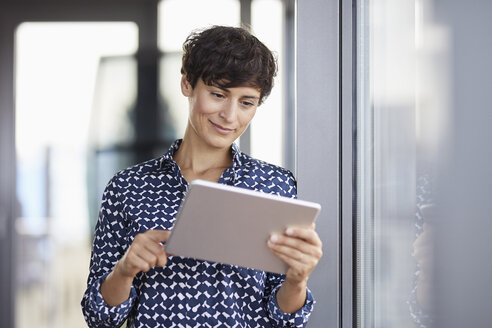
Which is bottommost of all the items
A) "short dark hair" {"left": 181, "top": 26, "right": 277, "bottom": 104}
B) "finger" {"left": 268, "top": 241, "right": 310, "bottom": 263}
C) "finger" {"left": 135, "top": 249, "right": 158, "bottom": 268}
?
"finger" {"left": 135, "top": 249, "right": 158, "bottom": 268}

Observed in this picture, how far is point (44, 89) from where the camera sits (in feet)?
9.86

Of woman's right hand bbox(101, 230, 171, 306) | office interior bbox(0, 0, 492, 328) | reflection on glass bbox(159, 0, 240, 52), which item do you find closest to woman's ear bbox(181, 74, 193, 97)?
office interior bbox(0, 0, 492, 328)

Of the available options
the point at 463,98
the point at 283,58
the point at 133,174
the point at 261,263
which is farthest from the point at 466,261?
the point at 283,58

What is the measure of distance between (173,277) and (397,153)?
506mm

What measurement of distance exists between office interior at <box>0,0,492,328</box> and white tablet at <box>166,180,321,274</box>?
22cm

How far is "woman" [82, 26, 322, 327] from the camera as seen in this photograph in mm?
1200

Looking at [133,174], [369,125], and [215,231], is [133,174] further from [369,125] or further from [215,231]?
[369,125]

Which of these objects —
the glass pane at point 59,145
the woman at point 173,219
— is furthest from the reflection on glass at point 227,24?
the woman at point 173,219

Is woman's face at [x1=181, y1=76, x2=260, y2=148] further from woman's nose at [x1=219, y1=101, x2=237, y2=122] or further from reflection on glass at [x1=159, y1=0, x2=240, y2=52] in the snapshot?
reflection on glass at [x1=159, y1=0, x2=240, y2=52]

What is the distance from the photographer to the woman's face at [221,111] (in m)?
1.23

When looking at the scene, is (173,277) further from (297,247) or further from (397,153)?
(397,153)

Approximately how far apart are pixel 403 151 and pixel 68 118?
2270 millimetres

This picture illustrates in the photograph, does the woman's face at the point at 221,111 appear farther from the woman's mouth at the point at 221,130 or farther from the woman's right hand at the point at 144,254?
the woman's right hand at the point at 144,254

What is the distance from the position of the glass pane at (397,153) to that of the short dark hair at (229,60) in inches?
8.5
